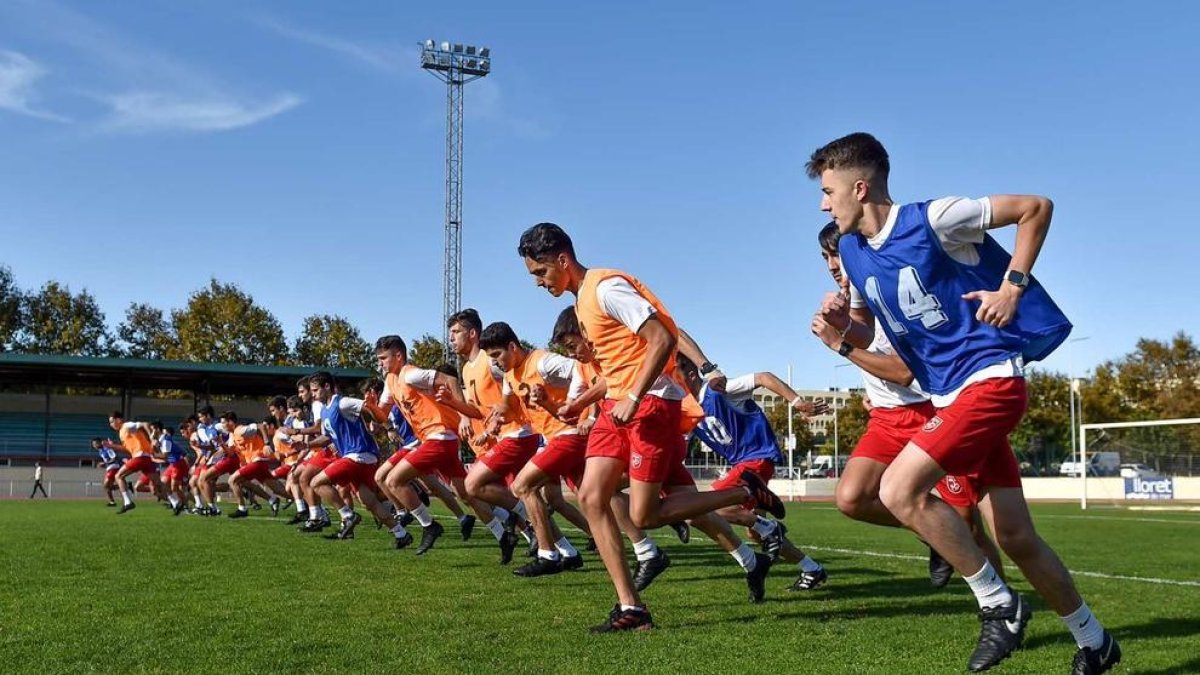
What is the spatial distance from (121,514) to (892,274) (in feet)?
72.7

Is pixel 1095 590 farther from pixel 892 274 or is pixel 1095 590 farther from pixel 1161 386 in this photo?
pixel 1161 386

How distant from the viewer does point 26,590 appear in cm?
862

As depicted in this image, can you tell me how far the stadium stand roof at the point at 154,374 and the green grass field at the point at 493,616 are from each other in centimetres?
3658

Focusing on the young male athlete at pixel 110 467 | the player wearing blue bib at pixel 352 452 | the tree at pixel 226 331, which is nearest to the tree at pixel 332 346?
the tree at pixel 226 331

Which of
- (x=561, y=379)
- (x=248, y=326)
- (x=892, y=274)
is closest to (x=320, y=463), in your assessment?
(x=561, y=379)

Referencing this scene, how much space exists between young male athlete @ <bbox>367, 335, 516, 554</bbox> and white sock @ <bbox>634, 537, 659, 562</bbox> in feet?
12.0

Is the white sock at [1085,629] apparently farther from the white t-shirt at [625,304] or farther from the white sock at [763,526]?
the white sock at [763,526]

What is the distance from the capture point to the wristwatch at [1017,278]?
15.1 ft

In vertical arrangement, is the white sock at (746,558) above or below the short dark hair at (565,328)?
below

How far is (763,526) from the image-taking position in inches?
348

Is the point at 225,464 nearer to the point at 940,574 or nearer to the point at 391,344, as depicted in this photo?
the point at 391,344

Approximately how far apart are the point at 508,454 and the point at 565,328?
2531 millimetres

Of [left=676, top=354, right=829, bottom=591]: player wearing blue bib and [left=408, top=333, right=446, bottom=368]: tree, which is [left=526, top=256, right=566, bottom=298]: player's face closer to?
[left=676, top=354, right=829, bottom=591]: player wearing blue bib

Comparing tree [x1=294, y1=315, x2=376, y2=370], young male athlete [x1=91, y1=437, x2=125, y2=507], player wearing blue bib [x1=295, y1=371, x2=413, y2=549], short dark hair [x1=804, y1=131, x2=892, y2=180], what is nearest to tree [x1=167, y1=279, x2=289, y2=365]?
tree [x1=294, y1=315, x2=376, y2=370]
